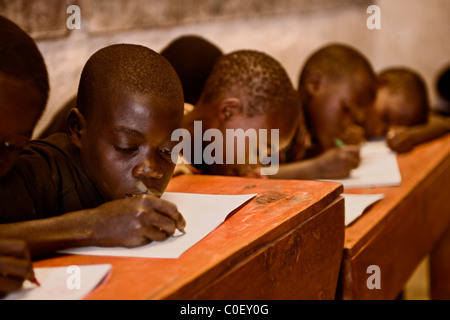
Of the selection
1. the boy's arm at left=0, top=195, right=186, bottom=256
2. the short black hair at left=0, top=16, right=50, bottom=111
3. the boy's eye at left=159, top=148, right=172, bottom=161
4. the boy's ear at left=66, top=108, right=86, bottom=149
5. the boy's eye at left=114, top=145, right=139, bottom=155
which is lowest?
the boy's arm at left=0, top=195, right=186, bottom=256

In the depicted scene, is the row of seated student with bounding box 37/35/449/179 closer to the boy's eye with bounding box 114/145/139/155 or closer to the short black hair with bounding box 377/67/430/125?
the short black hair with bounding box 377/67/430/125

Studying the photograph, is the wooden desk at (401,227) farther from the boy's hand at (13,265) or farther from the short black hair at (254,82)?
the boy's hand at (13,265)

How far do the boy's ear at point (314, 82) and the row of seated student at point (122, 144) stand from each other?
0.51 meters

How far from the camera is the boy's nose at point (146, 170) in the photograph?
0.79m

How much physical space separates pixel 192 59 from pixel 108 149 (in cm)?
67

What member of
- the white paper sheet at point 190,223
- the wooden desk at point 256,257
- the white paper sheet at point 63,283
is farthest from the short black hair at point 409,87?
the white paper sheet at point 63,283

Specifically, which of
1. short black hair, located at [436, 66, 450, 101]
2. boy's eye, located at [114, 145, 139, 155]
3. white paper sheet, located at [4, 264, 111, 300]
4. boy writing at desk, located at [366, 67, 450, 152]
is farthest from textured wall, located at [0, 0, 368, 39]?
Answer: short black hair, located at [436, 66, 450, 101]

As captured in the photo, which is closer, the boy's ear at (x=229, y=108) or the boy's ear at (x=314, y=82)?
the boy's ear at (x=229, y=108)

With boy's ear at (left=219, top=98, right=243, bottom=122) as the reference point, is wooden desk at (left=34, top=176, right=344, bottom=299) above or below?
below

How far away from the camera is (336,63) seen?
5.85 feet

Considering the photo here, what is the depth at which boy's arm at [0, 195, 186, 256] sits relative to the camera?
649 mm

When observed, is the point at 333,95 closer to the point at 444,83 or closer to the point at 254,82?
the point at 254,82

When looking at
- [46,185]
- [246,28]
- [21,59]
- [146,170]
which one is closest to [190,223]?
[146,170]

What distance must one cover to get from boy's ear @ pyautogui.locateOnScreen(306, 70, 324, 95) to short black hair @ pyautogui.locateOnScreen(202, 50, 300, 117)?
501 millimetres
